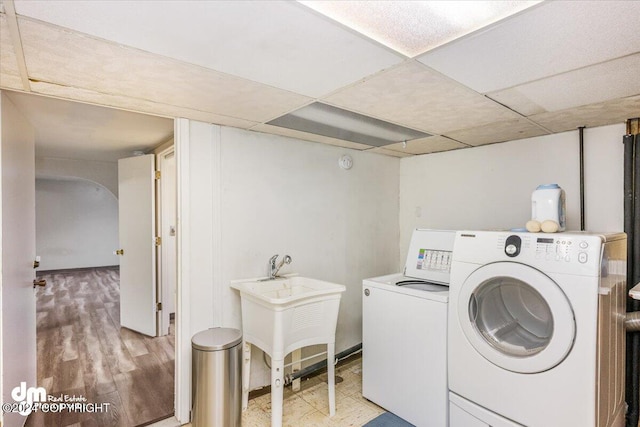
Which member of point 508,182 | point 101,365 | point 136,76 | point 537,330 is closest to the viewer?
point 136,76

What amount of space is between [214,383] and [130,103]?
169cm

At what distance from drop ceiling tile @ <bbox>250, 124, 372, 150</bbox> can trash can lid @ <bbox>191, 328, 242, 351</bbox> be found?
1435mm

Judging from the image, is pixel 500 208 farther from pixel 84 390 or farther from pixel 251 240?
pixel 84 390

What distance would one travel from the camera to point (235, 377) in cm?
198

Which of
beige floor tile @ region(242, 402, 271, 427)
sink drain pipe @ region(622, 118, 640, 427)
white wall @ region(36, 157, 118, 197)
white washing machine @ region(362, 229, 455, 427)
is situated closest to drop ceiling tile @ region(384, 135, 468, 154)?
white washing machine @ region(362, 229, 455, 427)

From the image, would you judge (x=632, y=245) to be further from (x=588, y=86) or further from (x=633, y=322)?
(x=588, y=86)

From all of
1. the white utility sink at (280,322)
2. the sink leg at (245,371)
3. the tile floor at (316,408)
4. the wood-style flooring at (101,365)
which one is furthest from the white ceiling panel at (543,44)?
the wood-style flooring at (101,365)

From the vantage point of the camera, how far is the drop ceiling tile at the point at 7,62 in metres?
1.12

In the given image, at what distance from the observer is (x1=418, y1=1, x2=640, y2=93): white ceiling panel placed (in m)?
1.03

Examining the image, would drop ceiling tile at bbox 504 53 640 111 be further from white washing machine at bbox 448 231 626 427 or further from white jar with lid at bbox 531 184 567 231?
white washing machine at bbox 448 231 626 427

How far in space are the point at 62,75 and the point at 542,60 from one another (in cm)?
211

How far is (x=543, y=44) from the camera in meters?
1.22

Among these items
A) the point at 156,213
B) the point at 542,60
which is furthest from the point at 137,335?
the point at 542,60

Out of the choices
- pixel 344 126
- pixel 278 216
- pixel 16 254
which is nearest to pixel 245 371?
pixel 278 216
